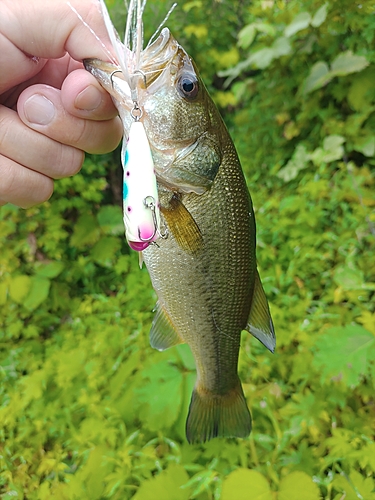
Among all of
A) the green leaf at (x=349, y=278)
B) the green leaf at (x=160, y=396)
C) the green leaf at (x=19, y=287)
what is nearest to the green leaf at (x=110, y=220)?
the green leaf at (x=19, y=287)

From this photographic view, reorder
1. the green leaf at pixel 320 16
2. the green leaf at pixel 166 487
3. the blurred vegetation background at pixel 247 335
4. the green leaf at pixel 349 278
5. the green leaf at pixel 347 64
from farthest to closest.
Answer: the green leaf at pixel 320 16, the green leaf at pixel 347 64, the green leaf at pixel 349 278, the blurred vegetation background at pixel 247 335, the green leaf at pixel 166 487

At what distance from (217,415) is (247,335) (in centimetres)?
84

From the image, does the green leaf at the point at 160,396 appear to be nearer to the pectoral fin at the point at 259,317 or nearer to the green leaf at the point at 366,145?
the pectoral fin at the point at 259,317

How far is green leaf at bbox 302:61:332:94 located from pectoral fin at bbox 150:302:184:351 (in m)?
2.47

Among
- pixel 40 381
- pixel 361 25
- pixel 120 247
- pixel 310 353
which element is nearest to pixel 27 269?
pixel 120 247

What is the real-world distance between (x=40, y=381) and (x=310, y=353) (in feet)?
5.15

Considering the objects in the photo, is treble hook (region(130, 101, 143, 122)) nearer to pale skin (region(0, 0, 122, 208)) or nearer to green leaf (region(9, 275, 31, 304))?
pale skin (region(0, 0, 122, 208))

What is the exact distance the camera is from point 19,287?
3.02 meters

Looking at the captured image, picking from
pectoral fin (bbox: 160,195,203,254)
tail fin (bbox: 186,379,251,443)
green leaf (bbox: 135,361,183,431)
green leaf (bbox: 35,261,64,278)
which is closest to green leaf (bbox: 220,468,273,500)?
tail fin (bbox: 186,379,251,443)

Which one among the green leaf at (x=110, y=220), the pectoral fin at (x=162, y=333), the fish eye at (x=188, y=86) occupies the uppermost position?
the fish eye at (x=188, y=86)

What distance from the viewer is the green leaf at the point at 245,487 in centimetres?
140

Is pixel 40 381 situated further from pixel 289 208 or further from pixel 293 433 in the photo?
pixel 289 208

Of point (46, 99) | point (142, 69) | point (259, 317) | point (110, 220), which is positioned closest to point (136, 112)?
point (142, 69)

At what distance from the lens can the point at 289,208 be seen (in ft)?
9.15
